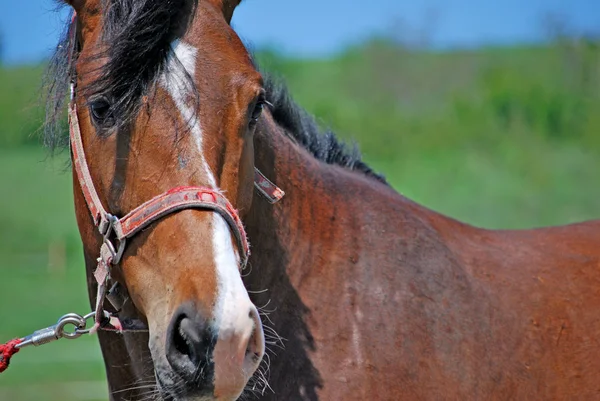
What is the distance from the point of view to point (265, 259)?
3.12 metres

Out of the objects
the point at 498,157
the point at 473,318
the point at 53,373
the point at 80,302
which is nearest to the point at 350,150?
Answer: the point at 473,318

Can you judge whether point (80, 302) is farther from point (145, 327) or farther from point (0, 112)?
point (145, 327)

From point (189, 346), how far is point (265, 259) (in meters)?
0.83

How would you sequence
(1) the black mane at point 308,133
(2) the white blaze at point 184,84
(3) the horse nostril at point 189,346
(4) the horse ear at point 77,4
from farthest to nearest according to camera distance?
(1) the black mane at point 308,133 < (4) the horse ear at point 77,4 < (2) the white blaze at point 184,84 < (3) the horse nostril at point 189,346

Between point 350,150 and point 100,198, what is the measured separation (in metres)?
1.44

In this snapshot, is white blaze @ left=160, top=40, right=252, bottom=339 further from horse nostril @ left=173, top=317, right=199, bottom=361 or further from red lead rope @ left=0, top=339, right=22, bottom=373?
red lead rope @ left=0, top=339, right=22, bottom=373

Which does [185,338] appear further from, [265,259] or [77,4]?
[77,4]

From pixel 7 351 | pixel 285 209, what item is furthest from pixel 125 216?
pixel 7 351

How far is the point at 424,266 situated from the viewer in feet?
10.6

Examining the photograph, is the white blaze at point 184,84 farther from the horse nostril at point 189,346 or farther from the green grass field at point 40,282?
the green grass field at point 40,282

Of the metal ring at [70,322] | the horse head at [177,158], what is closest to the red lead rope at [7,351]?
the metal ring at [70,322]

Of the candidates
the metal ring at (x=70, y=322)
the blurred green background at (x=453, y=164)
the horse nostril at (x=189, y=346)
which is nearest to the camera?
the horse nostril at (x=189, y=346)

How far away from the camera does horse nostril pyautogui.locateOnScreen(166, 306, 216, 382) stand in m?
2.30

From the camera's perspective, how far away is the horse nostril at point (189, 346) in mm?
2299
